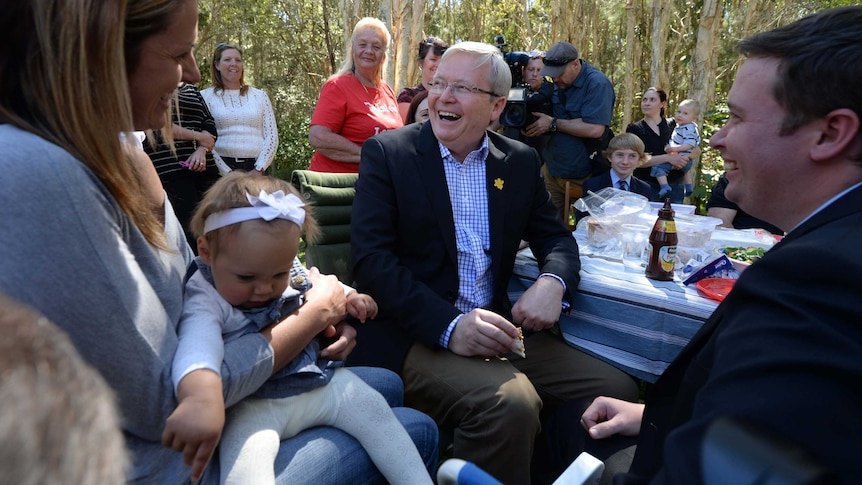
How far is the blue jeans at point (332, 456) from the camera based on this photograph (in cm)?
141

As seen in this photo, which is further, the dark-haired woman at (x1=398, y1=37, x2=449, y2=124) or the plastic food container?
the dark-haired woman at (x1=398, y1=37, x2=449, y2=124)

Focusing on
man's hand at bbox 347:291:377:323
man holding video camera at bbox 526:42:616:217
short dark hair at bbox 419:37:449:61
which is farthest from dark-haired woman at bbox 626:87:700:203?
man's hand at bbox 347:291:377:323

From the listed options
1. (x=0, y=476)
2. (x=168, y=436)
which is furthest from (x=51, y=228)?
(x=0, y=476)

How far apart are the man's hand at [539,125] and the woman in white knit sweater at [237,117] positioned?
2.51 metres

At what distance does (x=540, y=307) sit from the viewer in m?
2.27

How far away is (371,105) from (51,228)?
3.30 meters

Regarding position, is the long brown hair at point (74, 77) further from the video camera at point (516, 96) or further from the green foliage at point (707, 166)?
the green foliage at point (707, 166)

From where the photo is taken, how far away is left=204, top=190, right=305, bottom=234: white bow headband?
155 centimetres

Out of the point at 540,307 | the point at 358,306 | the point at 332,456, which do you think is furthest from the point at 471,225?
the point at 332,456

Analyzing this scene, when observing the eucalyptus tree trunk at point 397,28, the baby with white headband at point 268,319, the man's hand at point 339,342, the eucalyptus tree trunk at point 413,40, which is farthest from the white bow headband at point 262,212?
the eucalyptus tree trunk at point 413,40

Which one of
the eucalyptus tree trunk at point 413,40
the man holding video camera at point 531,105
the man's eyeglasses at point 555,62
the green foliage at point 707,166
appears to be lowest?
the green foliage at point 707,166

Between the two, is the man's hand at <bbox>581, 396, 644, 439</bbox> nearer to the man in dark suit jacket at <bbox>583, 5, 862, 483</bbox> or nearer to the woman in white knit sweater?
the man in dark suit jacket at <bbox>583, 5, 862, 483</bbox>

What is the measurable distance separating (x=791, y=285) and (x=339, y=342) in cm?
126

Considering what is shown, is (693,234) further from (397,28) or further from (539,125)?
(397,28)
